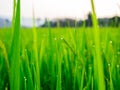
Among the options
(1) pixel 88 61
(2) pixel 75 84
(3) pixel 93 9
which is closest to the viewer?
(3) pixel 93 9

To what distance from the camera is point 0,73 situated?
2.99 feet

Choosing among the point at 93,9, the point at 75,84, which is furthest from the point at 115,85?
the point at 93,9

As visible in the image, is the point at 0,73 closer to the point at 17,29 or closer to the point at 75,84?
the point at 75,84

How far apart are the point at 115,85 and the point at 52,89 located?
188 mm

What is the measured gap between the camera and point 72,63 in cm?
95

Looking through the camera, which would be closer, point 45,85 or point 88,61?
point 45,85

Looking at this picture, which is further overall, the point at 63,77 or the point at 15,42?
the point at 63,77

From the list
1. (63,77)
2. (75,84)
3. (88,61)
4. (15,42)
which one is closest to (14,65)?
(15,42)

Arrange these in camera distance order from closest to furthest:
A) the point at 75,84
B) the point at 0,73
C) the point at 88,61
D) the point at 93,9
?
the point at 93,9 → the point at 75,84 → the point at 0,73 → the point at 88,61

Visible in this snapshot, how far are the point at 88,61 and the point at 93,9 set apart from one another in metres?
0.70

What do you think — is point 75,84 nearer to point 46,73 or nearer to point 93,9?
point 46,73

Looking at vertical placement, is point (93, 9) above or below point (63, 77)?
above

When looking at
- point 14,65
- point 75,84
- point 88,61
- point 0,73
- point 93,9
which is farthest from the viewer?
point 88,61

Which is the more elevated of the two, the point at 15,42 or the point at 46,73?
the point at 15,42
